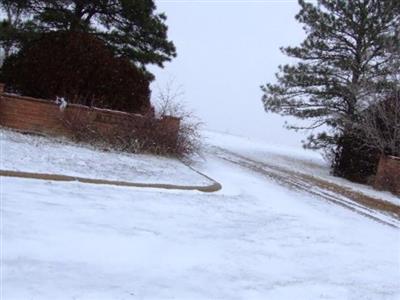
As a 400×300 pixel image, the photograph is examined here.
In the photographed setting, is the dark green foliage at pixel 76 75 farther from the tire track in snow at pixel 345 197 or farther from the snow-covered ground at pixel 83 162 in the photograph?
the tire track in snow at pixel 345 197

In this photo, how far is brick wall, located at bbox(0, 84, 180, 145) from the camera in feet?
51.2

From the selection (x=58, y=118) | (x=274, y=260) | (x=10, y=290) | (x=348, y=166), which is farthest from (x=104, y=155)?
(x=348, y=166)

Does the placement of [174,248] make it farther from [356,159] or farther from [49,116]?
[356,159]

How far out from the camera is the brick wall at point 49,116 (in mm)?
15617

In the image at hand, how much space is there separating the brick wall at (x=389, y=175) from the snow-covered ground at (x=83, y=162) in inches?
304

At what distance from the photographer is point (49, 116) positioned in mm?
15750

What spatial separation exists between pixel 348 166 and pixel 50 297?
1814 cm

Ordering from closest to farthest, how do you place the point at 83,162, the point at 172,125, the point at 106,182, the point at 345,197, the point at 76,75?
the point at 106,182 < the point at 83,162 < the point at 345,197 < the point at 172,125 < the point at 76,75

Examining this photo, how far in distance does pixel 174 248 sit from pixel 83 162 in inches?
197

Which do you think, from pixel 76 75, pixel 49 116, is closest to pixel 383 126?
pixel 76 75

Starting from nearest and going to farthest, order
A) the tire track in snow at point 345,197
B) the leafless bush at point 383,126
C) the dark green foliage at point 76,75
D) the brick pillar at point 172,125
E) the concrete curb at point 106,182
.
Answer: the concrete curb at point 106,182 < the tire track in snow at point 345,197 < the brick pillar at point 172,125 < the dark green foliage at point 76,75 < the leafless bush at point 383,126

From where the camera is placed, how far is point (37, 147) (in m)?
12.3

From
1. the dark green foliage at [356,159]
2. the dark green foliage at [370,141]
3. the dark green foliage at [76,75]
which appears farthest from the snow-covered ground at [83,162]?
the dark green foliage at [356,159]

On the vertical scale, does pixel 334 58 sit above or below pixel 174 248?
above
